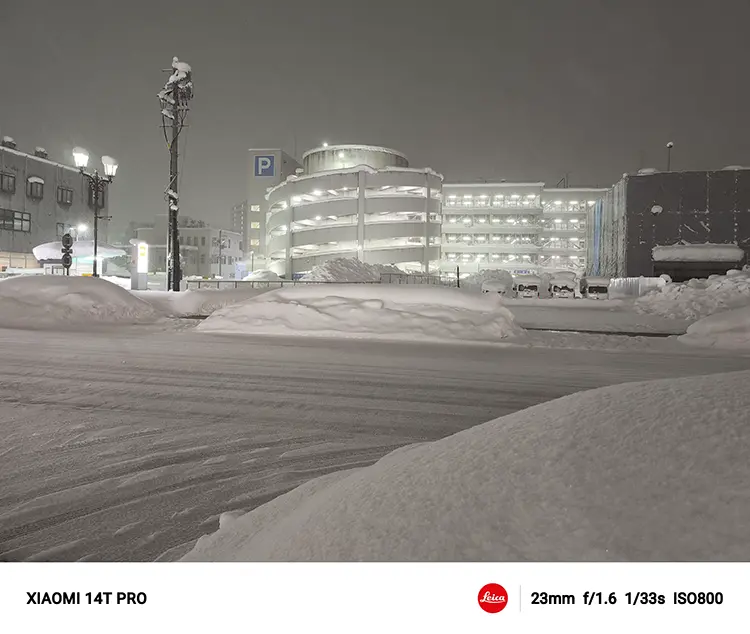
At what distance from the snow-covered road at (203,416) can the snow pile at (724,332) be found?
1753 mm

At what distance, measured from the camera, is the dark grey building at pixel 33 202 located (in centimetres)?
5631

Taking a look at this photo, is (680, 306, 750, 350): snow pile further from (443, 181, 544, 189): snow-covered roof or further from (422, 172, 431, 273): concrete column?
(443, 181, 544, 189): snow-covered roof

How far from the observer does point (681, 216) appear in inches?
1314

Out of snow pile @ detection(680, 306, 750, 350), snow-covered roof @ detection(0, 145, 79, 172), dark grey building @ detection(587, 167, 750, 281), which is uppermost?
snow-covered roof @ detection(0, 145, 79, 172)

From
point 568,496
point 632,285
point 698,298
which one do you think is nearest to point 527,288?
point 632,285

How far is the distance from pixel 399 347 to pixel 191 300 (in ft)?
39.5

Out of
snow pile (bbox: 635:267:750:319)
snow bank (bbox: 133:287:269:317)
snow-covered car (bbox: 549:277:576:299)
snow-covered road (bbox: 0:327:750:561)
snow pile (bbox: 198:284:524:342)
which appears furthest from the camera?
snow-covered car (bbox: 549:277:576:299)

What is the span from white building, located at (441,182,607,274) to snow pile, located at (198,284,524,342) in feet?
243

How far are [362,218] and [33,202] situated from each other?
40.4 meters

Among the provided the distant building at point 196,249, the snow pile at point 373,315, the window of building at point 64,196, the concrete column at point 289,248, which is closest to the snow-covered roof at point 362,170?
the concrete column at point 289,248

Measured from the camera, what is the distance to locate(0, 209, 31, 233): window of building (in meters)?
55.8

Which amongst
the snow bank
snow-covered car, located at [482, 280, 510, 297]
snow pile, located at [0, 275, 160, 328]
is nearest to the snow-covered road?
snow pile, located at [0, 275, 160, 328]

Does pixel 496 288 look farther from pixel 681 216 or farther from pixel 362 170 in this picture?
pixel 362 170
